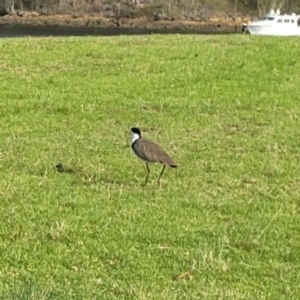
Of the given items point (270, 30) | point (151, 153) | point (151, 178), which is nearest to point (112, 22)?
point (270, 30)

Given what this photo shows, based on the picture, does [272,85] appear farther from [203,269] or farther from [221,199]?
[203,269]

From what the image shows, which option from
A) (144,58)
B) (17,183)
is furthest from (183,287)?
(144,58)

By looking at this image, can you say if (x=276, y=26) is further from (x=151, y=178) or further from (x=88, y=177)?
(x=88, y=177)

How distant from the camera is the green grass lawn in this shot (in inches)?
235

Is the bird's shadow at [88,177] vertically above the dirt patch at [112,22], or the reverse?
the bird's shadow at [88,177]

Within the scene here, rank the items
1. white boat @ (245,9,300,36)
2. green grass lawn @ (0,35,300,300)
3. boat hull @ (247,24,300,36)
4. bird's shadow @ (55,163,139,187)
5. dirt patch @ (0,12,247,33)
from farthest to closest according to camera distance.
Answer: dirt patch @ (0,12,247,33)
white boat @ (245,9,300,36)
boat hull @ (247,24,300,36)
bird's shadow @ (55,163,139,187)
green grass lawn @ (0,35,300,300)

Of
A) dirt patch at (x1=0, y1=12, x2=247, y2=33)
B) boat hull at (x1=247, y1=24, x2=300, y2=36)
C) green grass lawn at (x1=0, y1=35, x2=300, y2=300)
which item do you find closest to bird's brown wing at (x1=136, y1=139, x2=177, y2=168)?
green grass lawn at (x1=0, y1=35, x2=300, y2=300)

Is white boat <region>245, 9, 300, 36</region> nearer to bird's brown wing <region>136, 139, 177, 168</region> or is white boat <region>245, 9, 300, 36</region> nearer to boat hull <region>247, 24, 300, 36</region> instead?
boat hull <region>247, 24, 300, 36</region>

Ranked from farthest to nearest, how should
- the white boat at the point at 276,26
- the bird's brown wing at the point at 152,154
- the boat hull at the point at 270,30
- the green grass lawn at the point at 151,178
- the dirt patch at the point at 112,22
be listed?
the dirt patch at the point at 112,22, the white boat at the point at 276,26, the boat hull at the point at 270,30, the bird's brown wing at the point at 152,154, the green grass lawn at the point at 151,178

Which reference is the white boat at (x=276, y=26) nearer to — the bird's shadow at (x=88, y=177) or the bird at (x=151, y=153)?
the bird's shadow at (x=88, y=177)

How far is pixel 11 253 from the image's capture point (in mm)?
6281

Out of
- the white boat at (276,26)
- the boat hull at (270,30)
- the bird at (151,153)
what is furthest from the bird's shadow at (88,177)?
the boat hull at (270,30)

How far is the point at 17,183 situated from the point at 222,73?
7.23 metres

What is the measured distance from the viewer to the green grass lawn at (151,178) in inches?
235
